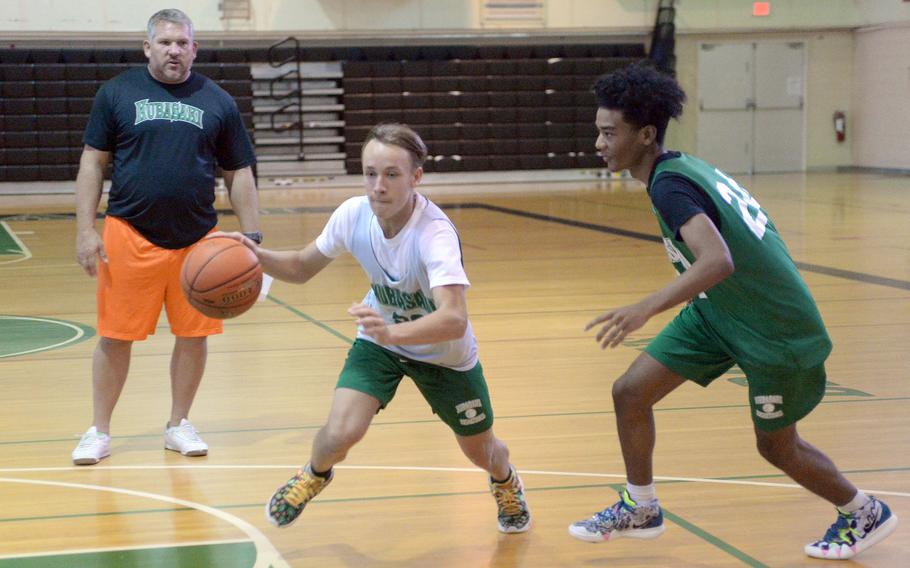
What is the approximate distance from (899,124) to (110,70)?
1327cm

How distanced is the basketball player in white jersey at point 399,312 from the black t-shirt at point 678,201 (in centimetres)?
55

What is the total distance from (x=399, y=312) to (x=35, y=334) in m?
4.36

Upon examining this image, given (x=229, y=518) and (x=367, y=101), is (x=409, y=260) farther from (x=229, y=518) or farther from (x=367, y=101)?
(x=367, y=101)

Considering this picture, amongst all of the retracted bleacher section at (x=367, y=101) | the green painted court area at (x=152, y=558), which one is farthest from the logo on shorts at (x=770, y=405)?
the retracted bleacher section at (x=367, y=101)

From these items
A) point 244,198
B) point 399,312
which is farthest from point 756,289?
point 244,198

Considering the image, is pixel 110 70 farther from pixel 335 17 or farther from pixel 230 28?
pixel 335 17

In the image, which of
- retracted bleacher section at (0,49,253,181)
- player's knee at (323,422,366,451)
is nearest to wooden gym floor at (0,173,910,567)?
player's knee at (323,422,366,451)

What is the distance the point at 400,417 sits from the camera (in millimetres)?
5004

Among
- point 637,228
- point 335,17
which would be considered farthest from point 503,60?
point 637,228

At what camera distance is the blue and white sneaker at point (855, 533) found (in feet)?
10.5

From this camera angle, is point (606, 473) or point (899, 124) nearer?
point (606, 473)

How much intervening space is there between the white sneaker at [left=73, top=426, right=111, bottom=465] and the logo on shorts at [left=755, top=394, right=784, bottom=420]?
2.43 m

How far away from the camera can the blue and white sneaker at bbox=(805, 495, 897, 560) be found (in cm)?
321

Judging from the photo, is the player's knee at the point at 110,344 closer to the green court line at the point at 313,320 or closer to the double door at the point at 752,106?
the green court line at the point at 313,320
